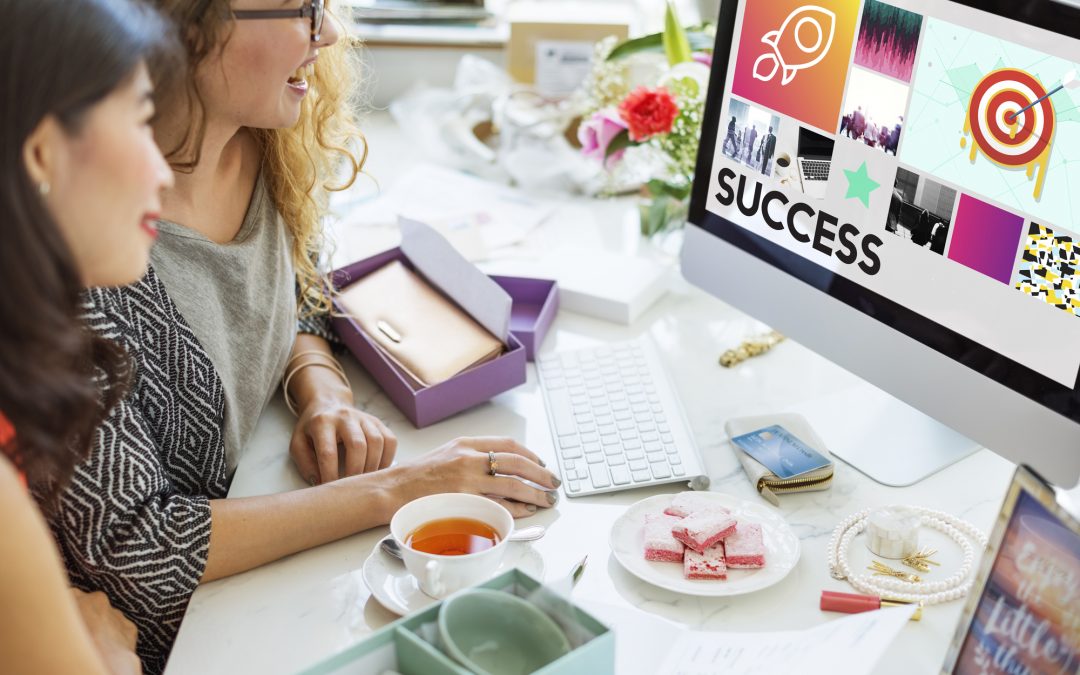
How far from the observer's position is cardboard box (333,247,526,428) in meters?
1.28

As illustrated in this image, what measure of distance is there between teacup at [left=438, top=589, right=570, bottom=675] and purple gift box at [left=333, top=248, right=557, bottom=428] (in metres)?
0.47

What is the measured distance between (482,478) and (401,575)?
15 centimetres

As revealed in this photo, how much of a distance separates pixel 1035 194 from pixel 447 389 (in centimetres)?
67

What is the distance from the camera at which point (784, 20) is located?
1.20m

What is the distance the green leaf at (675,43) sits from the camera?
1767 millimetres

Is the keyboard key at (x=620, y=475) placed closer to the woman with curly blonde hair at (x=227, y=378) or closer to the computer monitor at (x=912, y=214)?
the woman with curly blonde hair at (x=227, y=378)

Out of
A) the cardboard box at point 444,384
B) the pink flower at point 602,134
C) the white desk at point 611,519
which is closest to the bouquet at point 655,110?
the pink flower at point 602,134

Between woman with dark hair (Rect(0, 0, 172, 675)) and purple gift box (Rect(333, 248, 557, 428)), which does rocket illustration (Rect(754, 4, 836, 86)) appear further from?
woman with dark hair (Rect(0, 0, 172, 675))

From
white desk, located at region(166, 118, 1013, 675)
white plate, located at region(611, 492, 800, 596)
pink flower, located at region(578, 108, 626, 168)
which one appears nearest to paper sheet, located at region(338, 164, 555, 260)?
pink flower, located at region(578, 108, 626, 168)

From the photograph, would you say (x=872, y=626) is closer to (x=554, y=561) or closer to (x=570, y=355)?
(x=554, y=561)

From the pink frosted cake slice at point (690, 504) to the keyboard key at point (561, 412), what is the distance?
0.18 m

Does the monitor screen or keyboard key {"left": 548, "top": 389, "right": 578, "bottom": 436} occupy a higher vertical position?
the monitor screen

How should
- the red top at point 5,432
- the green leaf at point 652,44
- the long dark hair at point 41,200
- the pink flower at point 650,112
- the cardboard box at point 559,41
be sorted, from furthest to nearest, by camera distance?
1. the cardboard box at point 559,41
2. the green leaf at point 652,44
3. the pink flower at point 650,112
4. the red top at point 5,432
5. the long dark hair at point 41,200

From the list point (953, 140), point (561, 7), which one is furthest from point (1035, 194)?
point (561, 7)
